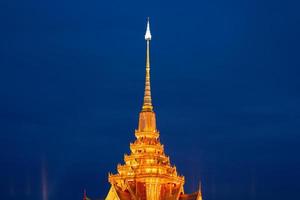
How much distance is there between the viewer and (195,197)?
6725 cm

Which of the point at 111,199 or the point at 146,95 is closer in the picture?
the point at 111,199

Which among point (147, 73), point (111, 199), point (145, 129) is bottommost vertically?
point (111, 199)

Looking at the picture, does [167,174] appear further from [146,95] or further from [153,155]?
[146,95]

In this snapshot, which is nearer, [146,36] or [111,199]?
[111,199]

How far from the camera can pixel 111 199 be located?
66.1 m

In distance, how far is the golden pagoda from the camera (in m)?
66.9

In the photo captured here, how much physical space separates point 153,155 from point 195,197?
4629mm

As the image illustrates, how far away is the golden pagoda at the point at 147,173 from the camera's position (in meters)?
66.9

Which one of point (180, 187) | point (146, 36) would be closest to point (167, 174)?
point (180, 187)

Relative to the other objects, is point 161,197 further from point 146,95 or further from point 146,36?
point 146,36

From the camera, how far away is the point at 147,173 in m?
67.2

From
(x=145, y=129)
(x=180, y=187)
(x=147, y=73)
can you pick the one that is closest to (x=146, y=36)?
(x=147, y=73)

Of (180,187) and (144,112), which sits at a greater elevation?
(144,112)

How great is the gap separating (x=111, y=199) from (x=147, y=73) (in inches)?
422
